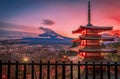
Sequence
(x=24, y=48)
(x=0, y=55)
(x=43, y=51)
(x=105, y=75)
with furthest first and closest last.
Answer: (x=43, y=51), (x=24, y=48), (x=0, y=55), (x=105, y=75)

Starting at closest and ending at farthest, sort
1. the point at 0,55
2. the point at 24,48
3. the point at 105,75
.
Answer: the point at 105,75 < the point at 0,55 < the point at 24,48

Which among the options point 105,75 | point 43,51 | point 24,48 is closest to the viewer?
point 105,75

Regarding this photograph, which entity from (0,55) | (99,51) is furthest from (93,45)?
(0,55)

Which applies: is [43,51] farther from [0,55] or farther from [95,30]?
[95,30]

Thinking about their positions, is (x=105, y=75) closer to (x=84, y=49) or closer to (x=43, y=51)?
(x=84, y=49)

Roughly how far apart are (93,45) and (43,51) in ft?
125

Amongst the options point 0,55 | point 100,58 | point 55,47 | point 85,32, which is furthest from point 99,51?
point 55,47

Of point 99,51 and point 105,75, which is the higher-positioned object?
point 99,51

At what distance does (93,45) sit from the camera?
78.5 ft

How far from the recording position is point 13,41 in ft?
189

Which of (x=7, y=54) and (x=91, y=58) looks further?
(x=7, y=54)

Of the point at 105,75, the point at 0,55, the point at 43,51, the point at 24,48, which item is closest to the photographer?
the point at 105,75

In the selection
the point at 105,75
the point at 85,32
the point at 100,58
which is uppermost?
the point at 85,32

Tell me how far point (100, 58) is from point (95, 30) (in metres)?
2.93
